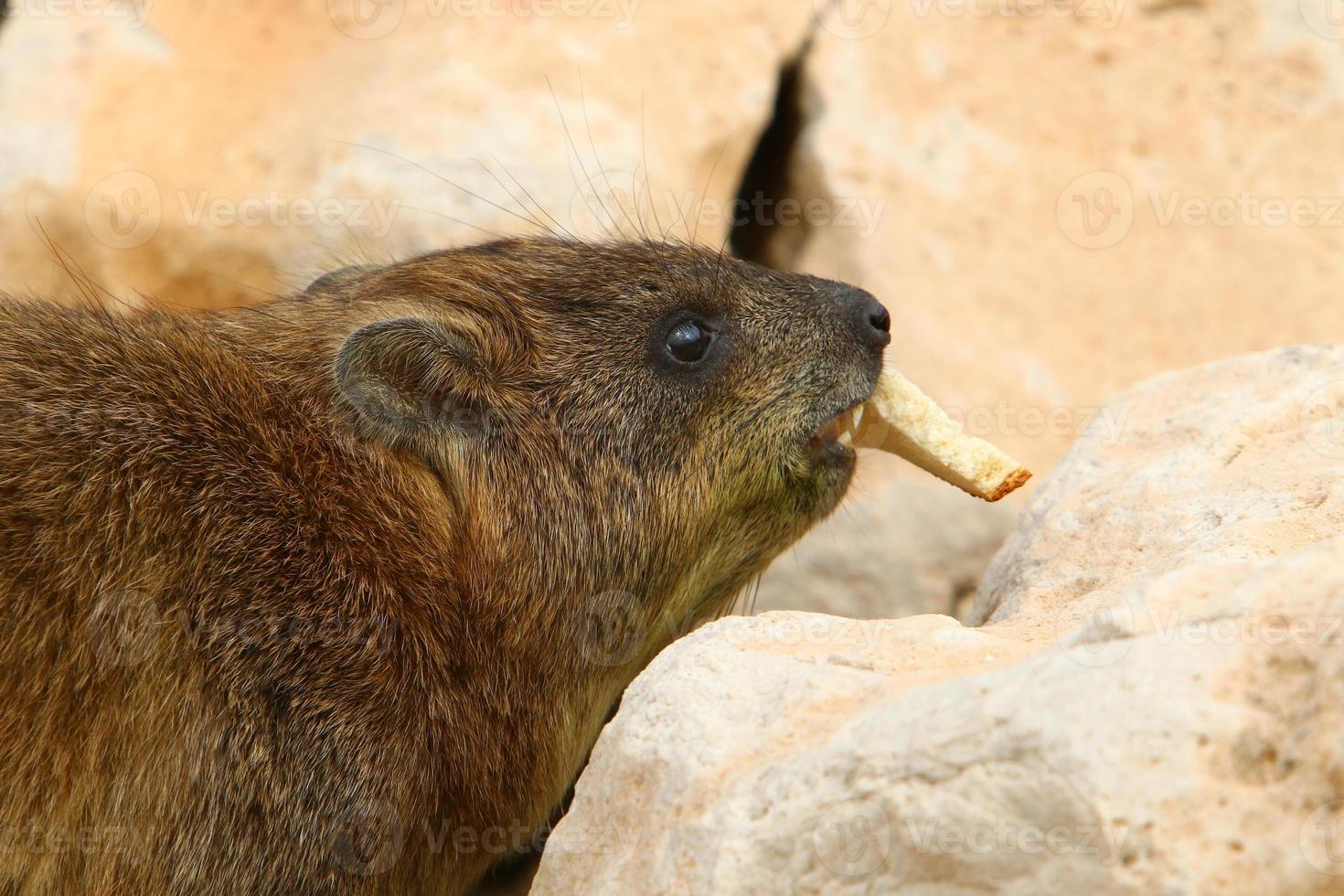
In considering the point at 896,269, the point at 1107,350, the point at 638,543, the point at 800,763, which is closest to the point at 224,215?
the point at 896,269

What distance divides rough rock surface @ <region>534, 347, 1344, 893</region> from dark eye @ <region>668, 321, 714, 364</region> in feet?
4.47

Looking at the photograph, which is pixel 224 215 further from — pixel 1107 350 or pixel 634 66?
pixel 1107 350

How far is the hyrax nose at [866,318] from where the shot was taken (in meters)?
4.73

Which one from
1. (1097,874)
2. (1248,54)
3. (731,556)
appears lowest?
(731,556)

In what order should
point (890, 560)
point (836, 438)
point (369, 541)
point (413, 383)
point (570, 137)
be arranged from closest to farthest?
point (369, 541), point (413, 383), point (836, 438), point (890, 560), point (570, 137)

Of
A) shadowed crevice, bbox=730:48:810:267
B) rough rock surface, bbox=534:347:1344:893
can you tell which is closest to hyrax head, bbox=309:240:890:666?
rough rock surface, bbox=534:347:1344:893

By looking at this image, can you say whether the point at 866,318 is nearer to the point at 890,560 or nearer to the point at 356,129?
the point at 890,560

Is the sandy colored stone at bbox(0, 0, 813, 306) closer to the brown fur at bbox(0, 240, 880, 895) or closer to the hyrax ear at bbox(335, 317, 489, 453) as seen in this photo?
the brown fur at bbox(0, 240, 880, 895)

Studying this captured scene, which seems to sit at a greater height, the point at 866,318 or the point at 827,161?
the point at 827,161

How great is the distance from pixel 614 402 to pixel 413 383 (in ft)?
2.15

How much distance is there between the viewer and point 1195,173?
26.1 feet

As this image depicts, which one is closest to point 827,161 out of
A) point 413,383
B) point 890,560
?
point 890,560

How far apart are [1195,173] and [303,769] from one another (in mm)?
6367

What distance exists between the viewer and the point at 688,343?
4.59m
